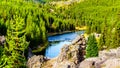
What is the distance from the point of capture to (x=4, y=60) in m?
63.3

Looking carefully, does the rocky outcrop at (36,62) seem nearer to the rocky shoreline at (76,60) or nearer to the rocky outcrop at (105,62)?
the rocky shoreline at (76,60)

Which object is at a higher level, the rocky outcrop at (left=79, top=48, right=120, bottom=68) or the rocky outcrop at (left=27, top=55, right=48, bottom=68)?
the rocky outcrop at (left=79, top=48, right=120, bottom=68)

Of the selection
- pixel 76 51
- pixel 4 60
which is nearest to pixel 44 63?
pixel 76 51

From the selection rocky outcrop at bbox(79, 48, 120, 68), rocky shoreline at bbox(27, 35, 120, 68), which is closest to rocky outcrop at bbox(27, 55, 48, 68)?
rocky shoreline at bbox(27, 35, 120, 68)

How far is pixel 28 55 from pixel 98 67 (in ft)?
207

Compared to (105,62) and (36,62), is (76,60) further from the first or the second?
(105,62)

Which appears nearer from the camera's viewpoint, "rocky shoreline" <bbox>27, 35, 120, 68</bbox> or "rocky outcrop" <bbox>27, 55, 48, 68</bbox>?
"rocky shoreline" <bbox>27, 35, 120, 68</bbox>

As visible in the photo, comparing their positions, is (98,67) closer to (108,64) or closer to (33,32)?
(108,64)

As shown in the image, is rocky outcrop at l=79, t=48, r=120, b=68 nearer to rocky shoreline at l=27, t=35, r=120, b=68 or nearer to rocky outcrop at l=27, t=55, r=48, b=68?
rocky shoreline at l=27, t=35, r=120, b=68

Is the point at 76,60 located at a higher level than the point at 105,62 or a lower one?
lower

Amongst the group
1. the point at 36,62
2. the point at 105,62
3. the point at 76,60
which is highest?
the point at 105,62

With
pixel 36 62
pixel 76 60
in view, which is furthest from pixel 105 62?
pixel 36 62

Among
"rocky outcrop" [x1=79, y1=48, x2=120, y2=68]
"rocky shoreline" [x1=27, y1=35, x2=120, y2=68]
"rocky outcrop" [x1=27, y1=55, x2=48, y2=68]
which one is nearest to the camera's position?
"rocky outcrop" [x1=79, y1=48, x2=120, y2=68]

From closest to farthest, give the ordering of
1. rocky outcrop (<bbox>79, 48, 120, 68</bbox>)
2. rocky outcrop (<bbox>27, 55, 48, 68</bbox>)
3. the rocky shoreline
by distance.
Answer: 1. rocky outcrop (<bbox>79, 48, 120, 68</bbox>)
2. the rocky shoreline
3. rocky outcrop (<bbox>27, 55, 48, 68</bbox>)
